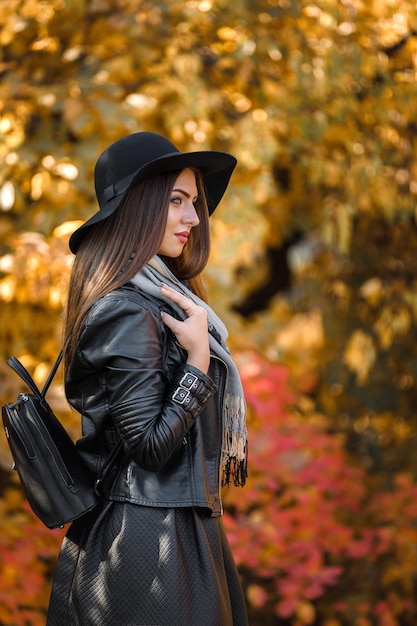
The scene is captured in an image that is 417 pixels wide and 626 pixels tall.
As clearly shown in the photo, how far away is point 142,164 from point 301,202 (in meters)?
3.55

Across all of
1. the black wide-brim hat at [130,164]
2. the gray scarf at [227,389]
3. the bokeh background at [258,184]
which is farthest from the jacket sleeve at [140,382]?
the bokeh background at [258,184]

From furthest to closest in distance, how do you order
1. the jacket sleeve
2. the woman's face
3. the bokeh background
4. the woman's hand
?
the bokeh background → the woman's face → the woman's hand → the jacket sleeve

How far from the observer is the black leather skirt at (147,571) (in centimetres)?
210

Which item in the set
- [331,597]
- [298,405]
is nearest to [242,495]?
[298,405]

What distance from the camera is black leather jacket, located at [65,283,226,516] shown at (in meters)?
2.05

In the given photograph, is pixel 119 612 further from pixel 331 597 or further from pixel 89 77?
pixel 331 597

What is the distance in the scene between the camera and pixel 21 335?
4004 mm

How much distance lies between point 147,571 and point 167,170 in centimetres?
97

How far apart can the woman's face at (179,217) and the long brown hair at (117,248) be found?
0.10 ft

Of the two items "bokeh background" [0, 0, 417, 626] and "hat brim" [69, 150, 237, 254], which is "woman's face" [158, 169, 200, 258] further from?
"bokeh background" [0, 0, 417, 626]

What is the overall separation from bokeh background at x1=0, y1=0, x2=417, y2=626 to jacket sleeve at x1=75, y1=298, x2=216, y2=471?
1200mm

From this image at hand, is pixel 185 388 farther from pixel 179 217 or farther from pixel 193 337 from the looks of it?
pixel 179 217

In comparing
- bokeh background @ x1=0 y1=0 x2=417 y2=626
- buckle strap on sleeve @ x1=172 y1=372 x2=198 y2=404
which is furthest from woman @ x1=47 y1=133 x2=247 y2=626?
bokeh background @ x1=0 y1=0 x2=417 y2=626

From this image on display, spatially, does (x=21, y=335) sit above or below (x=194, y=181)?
below
